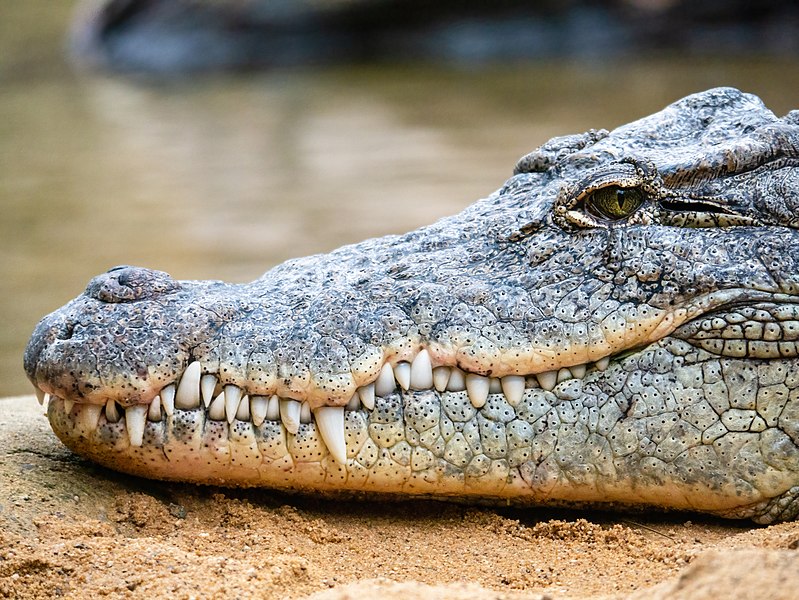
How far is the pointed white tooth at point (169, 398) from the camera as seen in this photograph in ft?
8.95

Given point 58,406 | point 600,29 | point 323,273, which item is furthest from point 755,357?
point 600,29

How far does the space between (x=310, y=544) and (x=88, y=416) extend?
70cm

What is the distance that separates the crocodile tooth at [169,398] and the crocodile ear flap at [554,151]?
4.39ft

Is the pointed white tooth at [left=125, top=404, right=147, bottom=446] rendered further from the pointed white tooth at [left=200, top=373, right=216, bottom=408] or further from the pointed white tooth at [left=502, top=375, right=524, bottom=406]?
the pointed white tooth at [left=502, top=375, right=524, bottom=406]

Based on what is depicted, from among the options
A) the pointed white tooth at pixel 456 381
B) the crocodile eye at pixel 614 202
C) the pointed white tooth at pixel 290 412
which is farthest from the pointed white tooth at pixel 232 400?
the crocodile eye at pixel 614 202

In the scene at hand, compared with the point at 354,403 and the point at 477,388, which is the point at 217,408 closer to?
the point at 354,403

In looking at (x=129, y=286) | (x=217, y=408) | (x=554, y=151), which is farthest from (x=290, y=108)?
(x=217, y=408)

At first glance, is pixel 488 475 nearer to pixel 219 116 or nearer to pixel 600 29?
pixel 219 116

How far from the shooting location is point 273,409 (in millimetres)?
2732

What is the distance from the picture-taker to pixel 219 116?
1627 cm

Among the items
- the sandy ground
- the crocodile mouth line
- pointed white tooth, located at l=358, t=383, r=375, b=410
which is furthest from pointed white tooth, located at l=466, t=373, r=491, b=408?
the sandy ground

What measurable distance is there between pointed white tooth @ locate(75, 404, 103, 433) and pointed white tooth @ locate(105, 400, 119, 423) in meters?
0.02

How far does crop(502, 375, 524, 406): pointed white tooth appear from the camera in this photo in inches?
110

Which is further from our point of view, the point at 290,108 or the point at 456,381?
the point at 290,108
